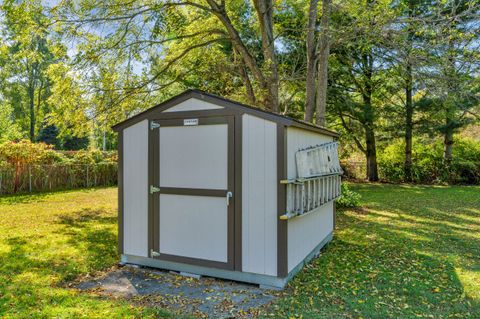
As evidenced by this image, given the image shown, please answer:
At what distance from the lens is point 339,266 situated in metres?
4.41

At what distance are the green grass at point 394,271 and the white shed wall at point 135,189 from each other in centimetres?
200

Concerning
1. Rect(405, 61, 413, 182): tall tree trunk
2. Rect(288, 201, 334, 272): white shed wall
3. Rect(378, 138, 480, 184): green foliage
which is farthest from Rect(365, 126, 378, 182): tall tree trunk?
Rect(288, 201, 334, 272): white shed wall

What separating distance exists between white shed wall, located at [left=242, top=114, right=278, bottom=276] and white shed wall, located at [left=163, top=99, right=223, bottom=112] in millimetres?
462

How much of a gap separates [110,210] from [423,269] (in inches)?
283

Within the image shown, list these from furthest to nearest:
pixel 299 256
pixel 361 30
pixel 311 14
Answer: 1. pixel 311 14
2. pixel 361 30
3. pixel 299 256

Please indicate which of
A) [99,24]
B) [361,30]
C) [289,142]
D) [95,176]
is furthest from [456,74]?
[95,176]

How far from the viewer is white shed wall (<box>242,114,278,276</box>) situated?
3.58 meters

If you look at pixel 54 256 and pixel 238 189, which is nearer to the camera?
pixel 238 189

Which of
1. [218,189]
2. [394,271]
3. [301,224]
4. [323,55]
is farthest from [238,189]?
[323,55]

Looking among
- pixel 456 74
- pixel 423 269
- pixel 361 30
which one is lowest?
pixel 423 269

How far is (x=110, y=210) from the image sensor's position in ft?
28.3

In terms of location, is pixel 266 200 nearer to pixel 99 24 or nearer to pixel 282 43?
pixel 99 24

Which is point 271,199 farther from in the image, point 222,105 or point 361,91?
point 361,91

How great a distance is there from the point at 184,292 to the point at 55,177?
10.5m
